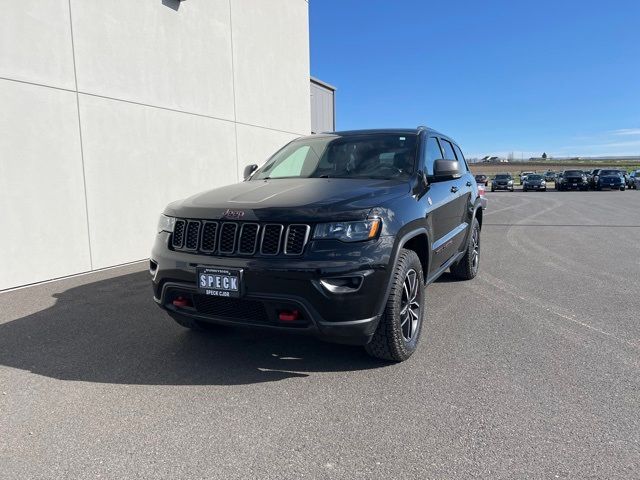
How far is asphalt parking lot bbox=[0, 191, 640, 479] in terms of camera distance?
2385 mm

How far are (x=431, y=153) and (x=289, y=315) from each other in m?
2.45

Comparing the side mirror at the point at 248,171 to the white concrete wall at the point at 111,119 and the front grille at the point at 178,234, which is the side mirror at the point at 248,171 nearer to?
the front grille at the point at 178,234

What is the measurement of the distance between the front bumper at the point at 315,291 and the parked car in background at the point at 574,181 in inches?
1419

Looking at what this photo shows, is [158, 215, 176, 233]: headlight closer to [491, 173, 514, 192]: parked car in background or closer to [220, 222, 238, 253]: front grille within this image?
[220, 222, 238, 253]: front grille

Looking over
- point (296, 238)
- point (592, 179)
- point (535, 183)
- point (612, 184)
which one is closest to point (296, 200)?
point (296, 238)

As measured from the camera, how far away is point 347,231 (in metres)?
3.00

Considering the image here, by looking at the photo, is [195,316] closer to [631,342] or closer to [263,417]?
[263,417]

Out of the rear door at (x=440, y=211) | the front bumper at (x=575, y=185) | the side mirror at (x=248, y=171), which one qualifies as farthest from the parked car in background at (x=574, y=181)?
the side mirror at (x=248, y=171)

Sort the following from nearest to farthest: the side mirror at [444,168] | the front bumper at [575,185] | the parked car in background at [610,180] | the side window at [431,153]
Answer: the side mirror at [444,168]
the side window at [431,153]
the parked car in background at [610,180]
the front bumper at [575,185]

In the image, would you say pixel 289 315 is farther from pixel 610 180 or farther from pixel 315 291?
pixel 610 180

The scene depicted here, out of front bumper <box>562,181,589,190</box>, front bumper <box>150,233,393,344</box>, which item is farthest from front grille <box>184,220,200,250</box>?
front bumper <box>562,181,589,190</box>

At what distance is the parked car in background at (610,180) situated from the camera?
108ft

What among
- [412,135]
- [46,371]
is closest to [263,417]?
[46,371]

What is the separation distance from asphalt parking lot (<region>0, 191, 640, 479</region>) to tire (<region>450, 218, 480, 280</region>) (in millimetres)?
887
